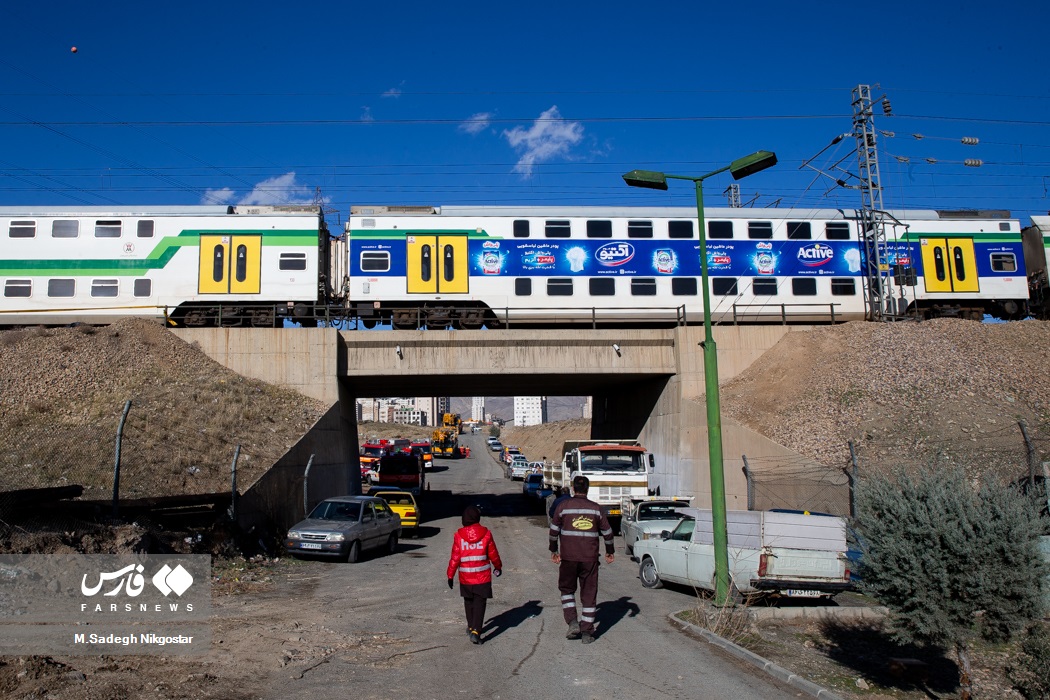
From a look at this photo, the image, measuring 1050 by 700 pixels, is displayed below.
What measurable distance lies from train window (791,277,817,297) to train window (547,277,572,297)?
8707mm

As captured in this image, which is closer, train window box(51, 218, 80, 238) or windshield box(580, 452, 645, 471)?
windshield box(580, 452, 645, 471)

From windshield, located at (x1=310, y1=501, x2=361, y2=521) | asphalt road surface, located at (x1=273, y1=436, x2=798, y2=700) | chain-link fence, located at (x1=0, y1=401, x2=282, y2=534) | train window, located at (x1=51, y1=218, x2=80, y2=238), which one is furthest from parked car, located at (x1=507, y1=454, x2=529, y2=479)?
asphalt road surface, located at (x1=273, y1=436, x2=798, y2=700)

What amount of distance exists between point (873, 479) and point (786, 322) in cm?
2197

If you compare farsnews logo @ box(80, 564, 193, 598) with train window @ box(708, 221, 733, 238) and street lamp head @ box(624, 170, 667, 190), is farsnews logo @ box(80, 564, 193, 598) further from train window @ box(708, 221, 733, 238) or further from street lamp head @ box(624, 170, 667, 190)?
train window @ box(708, 221, 733, 238)

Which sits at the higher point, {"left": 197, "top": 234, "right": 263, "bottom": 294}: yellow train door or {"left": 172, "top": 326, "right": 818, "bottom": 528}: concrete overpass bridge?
{"left": 197, "top": 234, "right": 263, "bottom": 294}: yellow train door

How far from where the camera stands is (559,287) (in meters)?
27.0

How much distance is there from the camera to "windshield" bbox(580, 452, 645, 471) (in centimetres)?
2266

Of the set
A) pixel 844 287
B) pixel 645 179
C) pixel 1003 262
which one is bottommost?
pixel 645 179

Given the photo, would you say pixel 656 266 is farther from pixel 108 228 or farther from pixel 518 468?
pixel 518 468

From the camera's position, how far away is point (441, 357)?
86.9 ft

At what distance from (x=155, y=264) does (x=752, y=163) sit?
21374mm

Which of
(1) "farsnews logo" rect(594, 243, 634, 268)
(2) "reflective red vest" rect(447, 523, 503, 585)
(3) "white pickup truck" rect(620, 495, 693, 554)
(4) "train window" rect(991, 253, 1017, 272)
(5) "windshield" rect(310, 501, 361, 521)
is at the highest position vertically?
(1) "farsnews logo" rect(594, 243, 634, 268)

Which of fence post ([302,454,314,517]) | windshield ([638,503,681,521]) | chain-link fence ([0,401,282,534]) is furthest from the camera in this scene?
fence post ([302,454,314,517])

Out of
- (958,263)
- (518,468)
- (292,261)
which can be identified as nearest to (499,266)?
(292,261)
